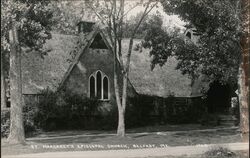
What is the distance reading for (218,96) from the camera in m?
41.0

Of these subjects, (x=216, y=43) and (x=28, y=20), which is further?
(x=216, y=43)

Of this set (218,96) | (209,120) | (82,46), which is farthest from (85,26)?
(218,96)

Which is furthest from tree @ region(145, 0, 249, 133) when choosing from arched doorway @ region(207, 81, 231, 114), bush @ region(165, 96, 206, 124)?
arched doorway @ region(207, 81, 231, 114)

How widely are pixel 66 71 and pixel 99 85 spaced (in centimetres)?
299

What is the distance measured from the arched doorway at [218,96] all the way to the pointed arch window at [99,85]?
11061 millimetres

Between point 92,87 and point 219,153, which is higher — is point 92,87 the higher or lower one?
the higher one

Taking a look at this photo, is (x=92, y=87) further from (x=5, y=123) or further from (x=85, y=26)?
(x=5, y=123)

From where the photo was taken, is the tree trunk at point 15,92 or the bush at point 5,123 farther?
the bush at point 5,123

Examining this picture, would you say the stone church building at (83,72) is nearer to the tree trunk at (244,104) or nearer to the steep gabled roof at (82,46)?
the steep gabled roof at (82,46)

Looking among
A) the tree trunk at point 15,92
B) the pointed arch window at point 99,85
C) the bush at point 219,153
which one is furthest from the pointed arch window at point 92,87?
the bush at point 219,153

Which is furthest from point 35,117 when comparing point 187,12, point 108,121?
point 187,12

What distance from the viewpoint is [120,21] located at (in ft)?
82.5

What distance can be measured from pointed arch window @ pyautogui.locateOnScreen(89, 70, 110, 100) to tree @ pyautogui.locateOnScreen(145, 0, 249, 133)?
5.43 m

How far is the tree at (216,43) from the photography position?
2352 cm
